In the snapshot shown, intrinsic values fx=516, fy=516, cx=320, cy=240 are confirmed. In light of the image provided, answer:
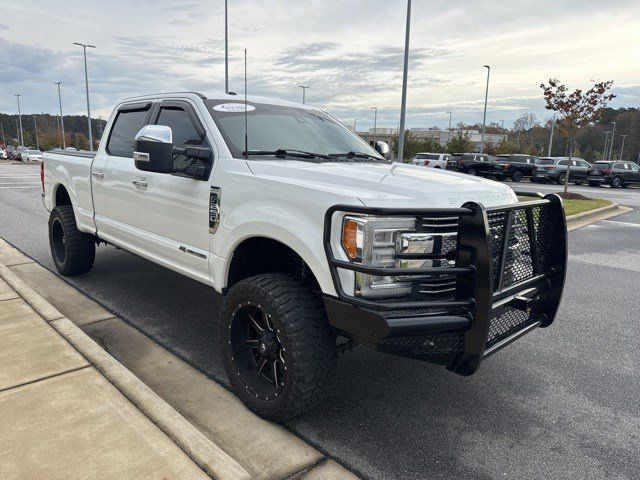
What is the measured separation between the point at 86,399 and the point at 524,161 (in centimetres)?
3132

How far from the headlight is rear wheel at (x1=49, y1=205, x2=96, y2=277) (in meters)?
4.16

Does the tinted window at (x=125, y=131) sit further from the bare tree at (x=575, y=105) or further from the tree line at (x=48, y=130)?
the tree line at (x=48, y=130)

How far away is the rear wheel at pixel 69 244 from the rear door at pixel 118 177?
Answer: 71 centimetres

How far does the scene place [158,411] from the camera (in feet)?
9.48

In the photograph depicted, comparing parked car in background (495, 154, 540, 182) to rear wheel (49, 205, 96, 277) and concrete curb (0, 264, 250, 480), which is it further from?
concrete curb (0, 264, 250, 480)

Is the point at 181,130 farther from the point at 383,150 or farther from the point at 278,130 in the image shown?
the point at 383,150

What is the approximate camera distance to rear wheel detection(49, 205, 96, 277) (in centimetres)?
567

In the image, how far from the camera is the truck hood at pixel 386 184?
2707 mm

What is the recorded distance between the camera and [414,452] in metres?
2.82

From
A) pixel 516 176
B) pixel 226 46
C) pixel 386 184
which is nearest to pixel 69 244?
pixel 386 184

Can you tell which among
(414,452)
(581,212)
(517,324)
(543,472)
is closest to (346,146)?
(517,324)

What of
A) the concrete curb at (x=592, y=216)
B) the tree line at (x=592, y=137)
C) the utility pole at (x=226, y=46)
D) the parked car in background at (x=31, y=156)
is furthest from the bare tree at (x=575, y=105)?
the tree line at (x=592, y=137)

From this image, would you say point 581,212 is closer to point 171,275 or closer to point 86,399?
point 171,275

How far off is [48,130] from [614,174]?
84648mm
